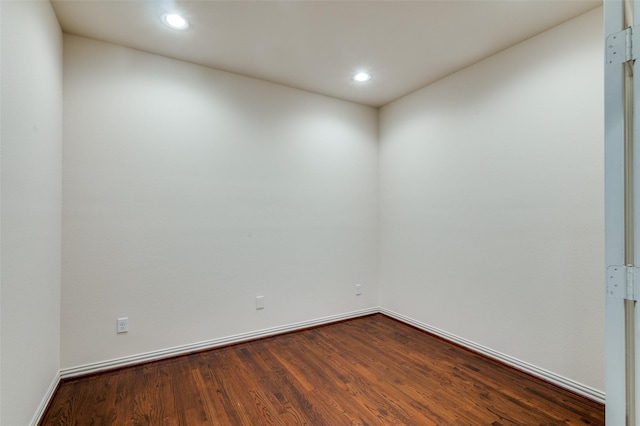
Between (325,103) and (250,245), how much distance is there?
185 cm

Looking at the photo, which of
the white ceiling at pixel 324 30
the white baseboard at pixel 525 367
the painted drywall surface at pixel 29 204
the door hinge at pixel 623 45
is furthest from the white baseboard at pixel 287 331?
the white ceiling at pixel 324 30

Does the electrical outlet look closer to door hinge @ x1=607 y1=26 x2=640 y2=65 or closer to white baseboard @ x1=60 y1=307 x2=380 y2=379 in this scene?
white baseboard @ x1=60 y1=307 x2=380 y2=379

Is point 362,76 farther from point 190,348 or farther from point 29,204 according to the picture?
point 190,348

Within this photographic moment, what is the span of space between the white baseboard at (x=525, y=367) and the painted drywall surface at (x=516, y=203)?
0.13 ft

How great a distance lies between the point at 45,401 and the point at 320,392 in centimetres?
177

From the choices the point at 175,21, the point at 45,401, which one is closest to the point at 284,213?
the point at 175,21

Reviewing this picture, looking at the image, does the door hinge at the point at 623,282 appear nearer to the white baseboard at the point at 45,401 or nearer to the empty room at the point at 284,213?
the empty room at the point at 284,213

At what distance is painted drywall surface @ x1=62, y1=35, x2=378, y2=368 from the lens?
2408mm

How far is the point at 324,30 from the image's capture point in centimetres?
233

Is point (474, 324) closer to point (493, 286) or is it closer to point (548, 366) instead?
point (493, 286)

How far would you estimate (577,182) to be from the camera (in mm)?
2170

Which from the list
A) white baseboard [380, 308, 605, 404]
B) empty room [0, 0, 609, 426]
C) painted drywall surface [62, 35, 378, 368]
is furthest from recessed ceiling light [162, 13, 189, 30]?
white baseboard [380, 308, 605, 404]

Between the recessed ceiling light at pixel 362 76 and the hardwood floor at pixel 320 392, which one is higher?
the recessed ceiling light at pixel 362 76

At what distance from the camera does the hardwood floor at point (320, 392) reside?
190 cm
